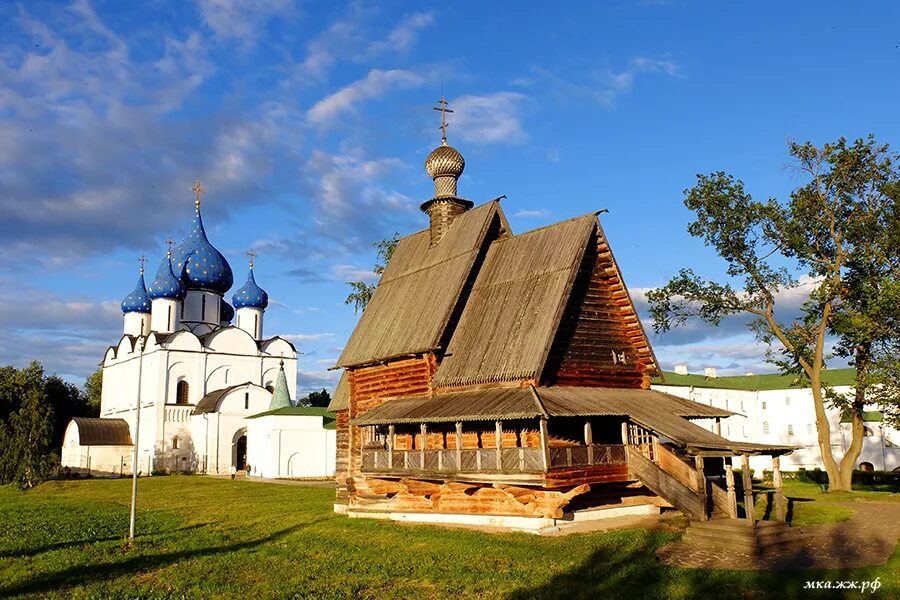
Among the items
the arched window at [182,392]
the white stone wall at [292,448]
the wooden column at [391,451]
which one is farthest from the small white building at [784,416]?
the wooden column at [391,451]

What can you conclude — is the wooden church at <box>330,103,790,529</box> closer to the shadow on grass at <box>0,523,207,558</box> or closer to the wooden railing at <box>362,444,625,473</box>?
the wooden railing at <box>362,444,625,473</box>

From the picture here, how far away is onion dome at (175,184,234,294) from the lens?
57656mm

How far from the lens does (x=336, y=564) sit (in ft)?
49.3

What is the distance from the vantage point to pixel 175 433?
52.8 m

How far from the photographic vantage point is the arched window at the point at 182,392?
5456 centimetres

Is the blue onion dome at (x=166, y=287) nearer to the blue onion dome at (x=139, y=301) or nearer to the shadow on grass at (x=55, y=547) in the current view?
the blue onion dome at (x=139, y=301)

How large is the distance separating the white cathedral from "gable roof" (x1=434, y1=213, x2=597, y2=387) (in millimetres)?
28093

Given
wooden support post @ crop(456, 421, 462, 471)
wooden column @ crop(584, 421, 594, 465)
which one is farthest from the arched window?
wooden column @ crop(584, 421, 594, 465)

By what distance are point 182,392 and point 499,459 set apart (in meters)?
42.1

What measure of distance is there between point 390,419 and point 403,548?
A: 4.26 metres

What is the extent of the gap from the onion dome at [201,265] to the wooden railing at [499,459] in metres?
40.6

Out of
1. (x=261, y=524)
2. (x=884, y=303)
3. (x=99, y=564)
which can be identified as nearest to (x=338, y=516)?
(x=261, y=524)

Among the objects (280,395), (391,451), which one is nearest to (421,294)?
(391,451)

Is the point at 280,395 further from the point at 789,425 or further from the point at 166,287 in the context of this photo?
the point at 789,425
